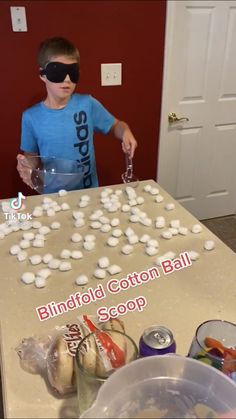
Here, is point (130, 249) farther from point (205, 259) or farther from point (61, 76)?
point (61, 76)

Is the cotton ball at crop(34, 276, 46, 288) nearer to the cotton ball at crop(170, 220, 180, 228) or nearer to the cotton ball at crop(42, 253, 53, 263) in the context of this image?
the cotton ball at crop(42, 253, 53, 263)

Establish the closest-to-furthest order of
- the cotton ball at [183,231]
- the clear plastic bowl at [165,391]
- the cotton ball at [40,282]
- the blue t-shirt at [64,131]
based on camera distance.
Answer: the clear plastic bowl at [165,391] → the cotton ball at [40,282] → the cotton ball at [183,231] → the blue t-shirt at [64,131]

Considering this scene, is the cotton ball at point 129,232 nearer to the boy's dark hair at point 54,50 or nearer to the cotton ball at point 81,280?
the cotton ball at point 81,280

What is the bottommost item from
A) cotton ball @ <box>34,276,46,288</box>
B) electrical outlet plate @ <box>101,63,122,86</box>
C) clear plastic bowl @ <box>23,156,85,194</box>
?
cotton ball @ <box>34,276,46,288</box>

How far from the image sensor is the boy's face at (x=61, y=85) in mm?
1310

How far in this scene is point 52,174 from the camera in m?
1.34

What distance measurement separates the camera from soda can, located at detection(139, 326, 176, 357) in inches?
23.1

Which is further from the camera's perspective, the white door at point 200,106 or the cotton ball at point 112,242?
the white door at point 200,106

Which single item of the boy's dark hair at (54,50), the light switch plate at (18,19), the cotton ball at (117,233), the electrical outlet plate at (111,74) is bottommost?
the cotton ball at (117,233)

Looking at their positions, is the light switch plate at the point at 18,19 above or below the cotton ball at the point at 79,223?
above

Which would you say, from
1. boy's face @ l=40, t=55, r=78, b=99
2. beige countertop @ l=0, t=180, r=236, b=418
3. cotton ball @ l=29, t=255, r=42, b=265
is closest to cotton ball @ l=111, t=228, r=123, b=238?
beige countertop @ l=0, t=180, r=236, b=418

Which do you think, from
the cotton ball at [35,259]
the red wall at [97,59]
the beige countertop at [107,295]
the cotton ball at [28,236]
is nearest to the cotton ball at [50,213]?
the beige countertop at [107,295]

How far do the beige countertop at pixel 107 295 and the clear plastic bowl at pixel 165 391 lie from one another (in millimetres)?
127

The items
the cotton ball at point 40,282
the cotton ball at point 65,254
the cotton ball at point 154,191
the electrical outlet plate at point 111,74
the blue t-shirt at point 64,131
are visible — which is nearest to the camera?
the cotton ball at point 40,282
